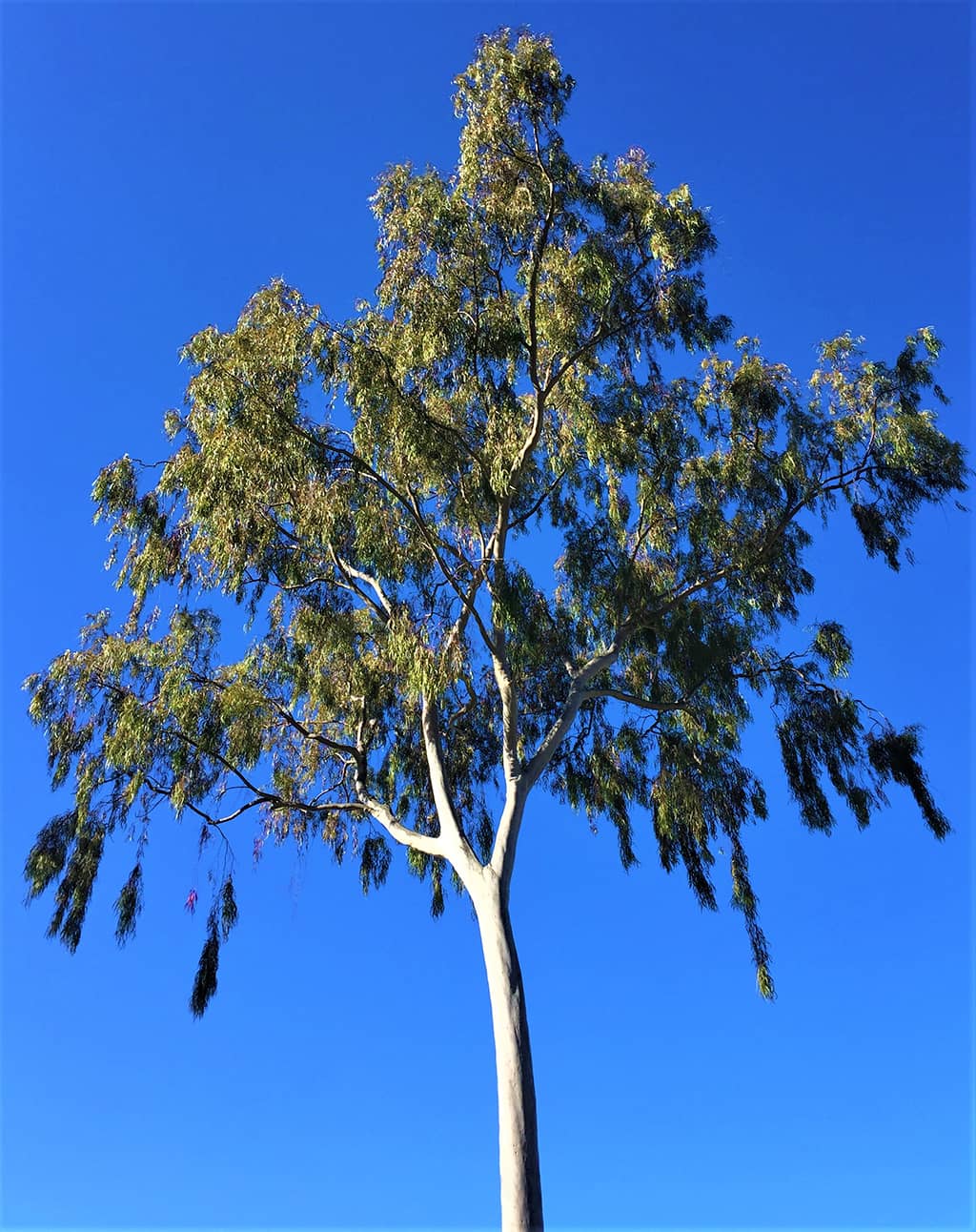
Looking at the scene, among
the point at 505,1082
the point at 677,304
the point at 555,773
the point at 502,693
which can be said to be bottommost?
the point at 505,1082

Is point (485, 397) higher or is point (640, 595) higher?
point (485, 397)

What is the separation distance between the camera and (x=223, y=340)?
24.9ft

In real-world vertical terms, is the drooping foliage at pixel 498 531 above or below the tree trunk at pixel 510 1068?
above

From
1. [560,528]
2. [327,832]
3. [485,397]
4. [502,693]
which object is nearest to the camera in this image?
[502,693]

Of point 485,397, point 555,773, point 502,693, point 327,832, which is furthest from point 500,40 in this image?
point 327,832

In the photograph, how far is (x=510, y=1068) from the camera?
230 inches

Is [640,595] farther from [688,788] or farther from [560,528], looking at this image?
[688,788]

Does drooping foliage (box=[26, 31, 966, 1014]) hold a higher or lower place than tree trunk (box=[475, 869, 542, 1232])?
higher

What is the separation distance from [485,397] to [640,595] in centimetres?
174

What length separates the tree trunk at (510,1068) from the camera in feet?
17.9

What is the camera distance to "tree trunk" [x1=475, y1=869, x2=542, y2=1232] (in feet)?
17.9

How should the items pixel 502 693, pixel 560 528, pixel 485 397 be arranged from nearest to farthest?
pixel 502 693 < pixel 485 397 < pixel 560 528

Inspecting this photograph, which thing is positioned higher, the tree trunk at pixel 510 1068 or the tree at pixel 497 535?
the tree at pixel 497 535

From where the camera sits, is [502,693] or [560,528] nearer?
[502,693]
